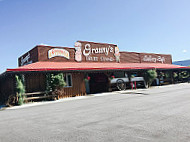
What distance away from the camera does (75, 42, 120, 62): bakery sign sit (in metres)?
19.2

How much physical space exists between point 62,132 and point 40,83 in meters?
10.6

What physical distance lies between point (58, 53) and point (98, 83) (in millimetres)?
5839

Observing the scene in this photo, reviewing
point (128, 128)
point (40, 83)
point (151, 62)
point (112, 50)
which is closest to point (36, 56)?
point (40, 83)

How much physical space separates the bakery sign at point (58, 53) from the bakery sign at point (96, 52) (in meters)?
1.28

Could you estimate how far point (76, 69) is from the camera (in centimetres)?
1522

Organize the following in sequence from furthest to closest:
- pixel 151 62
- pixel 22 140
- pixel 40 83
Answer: pixel 151 62 < pixel 40 83 < pixel 22 140

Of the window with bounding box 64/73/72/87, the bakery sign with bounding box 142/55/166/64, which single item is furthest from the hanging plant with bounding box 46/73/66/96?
the bakery sign with bounding box 142/55/166/64

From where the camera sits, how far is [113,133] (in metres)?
4.36

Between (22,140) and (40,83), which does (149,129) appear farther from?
(40,83)

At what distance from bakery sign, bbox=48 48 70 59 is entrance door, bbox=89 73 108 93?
3816 millimetres

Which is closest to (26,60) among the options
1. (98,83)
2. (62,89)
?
(62,89)

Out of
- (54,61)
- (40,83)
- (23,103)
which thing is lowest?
(23,103)

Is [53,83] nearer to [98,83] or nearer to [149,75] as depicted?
[98,83]

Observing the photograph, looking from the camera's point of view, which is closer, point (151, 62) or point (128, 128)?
point (128, 128)
